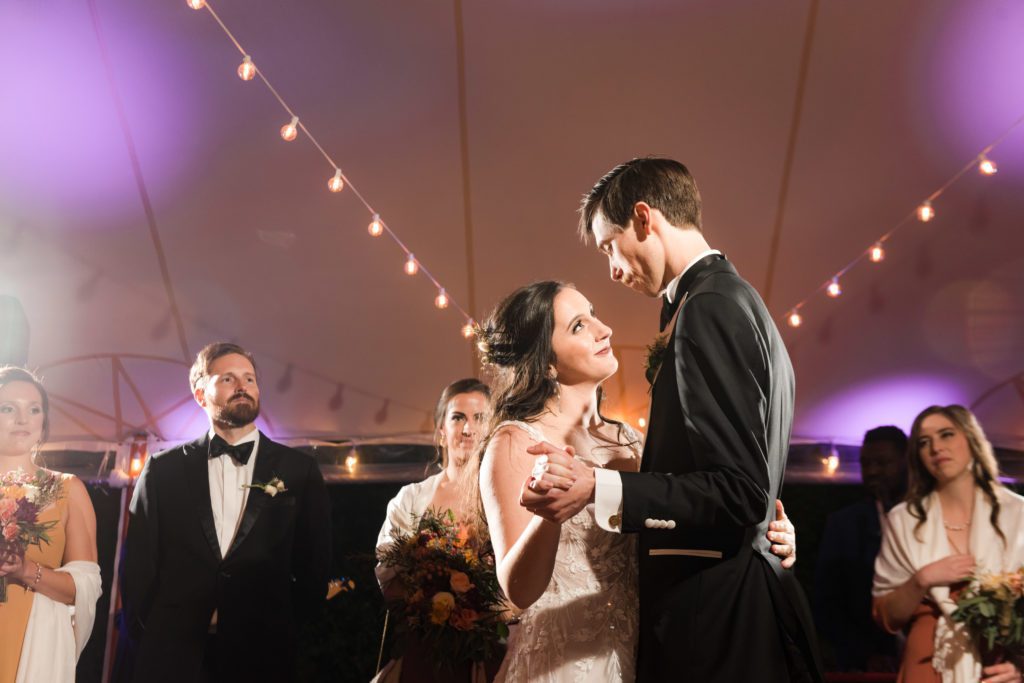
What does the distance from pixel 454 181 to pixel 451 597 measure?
3.06 metres

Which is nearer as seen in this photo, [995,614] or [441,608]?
[441,608]

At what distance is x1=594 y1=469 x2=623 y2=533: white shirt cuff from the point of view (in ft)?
5.47

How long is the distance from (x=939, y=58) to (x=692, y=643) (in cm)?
465

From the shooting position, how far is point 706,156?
571cm

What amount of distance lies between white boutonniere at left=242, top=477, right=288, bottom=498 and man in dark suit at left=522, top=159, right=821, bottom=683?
2.53 m

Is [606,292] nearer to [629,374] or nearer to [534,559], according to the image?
→ [629,374]

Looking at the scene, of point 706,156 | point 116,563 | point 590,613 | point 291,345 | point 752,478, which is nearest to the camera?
point 752,478

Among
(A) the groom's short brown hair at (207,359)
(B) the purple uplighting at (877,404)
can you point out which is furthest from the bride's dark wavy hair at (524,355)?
(B) the purple uplighting at (877,404)

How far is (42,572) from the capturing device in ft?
12.0

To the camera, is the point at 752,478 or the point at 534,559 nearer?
the point at 752,478

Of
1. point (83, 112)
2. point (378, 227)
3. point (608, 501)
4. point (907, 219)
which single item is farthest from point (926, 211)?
point (83, 112)

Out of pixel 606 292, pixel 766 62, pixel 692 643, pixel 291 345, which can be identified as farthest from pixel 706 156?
pixel 692 643

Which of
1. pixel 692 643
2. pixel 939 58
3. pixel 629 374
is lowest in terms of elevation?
pixel 692 643

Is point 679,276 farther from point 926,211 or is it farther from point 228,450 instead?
point 926,211
